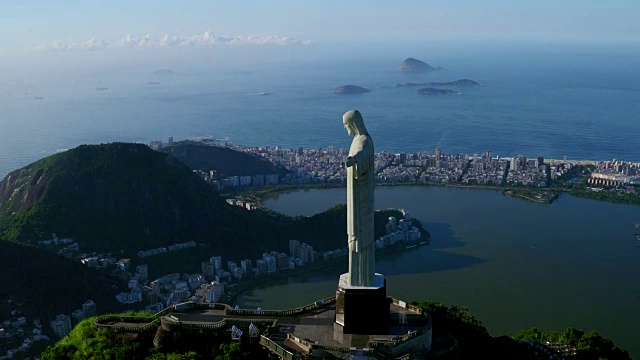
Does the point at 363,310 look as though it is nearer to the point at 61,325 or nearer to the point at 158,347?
the point at 158,347

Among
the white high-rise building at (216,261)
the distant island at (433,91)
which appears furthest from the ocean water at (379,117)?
the white high-rise building at (216,261)

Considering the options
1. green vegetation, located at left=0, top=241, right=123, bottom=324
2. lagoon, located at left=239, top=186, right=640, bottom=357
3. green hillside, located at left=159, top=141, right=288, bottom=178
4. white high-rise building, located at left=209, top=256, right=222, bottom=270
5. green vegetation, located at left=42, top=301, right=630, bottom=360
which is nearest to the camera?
green vegetation, located at left=42, top=301, right=630, bottom=360

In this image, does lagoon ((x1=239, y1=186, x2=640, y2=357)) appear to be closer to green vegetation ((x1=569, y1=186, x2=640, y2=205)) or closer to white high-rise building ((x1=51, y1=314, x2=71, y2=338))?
green vegetation ((x1=569, y1=186, x2=640, y2=205))

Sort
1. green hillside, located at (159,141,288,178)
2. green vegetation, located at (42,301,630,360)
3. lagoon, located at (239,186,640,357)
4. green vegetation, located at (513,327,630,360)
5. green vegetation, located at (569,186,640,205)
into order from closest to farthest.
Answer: green vegetation, located at (42,301,630,360) → green vegetation, located at (513,327,630,360) → lagoon, located at (239,186,640,357) → green vegetation, located at (569,186,640,205) → green hillside, located at (159,141,288,178)

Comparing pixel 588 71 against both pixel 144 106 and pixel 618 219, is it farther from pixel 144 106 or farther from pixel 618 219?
pixel 618 219

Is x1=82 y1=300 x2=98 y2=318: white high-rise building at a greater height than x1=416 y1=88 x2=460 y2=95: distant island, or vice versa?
x1=416 y1=88 x2=460 y2=95: distant island

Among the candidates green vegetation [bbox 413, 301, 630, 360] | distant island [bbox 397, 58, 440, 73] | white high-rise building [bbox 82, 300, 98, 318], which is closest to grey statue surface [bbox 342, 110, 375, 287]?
green vegetation [bbox 413, 301, 630, 360]

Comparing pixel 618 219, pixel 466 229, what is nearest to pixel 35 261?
pixel 466 229

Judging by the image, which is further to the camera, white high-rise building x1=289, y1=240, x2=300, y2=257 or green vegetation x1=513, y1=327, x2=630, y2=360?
white high-rise building x1=289, y1=240, x2=300, y2=257
